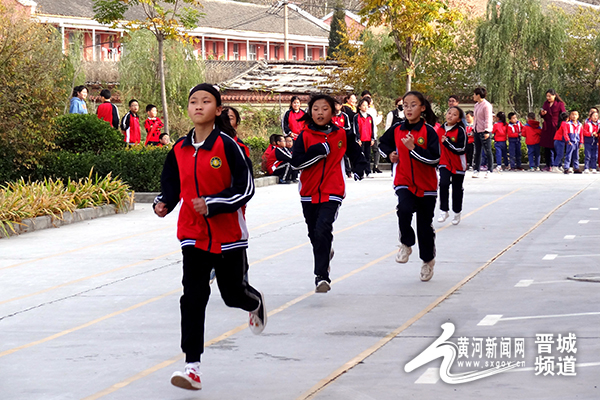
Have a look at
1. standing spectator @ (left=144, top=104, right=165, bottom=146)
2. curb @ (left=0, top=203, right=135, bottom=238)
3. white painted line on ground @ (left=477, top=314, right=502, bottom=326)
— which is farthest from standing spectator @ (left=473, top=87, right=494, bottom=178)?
white painted line on ground @ (left=477, top=314, right=502, bottom=326)

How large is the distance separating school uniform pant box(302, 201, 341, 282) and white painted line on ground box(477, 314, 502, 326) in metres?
1.60

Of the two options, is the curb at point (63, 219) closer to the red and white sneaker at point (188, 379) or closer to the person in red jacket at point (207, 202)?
the person in red jacket at point (207, 202)

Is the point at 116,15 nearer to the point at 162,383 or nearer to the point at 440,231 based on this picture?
the point at 440,231

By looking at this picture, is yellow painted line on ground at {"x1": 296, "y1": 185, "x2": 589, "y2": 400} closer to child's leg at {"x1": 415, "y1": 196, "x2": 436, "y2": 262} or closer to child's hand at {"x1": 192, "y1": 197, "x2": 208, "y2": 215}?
child's leg at {"x1": 415, "y1": 196, "x2": 436, "y2": 262}

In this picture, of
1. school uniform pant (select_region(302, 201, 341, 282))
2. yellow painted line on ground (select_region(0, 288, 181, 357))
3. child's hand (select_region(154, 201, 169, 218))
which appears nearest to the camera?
child's hand (select_region(154, 201, 169, 218))

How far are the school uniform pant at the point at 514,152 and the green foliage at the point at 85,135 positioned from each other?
12.9m

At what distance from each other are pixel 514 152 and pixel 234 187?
22687 mm

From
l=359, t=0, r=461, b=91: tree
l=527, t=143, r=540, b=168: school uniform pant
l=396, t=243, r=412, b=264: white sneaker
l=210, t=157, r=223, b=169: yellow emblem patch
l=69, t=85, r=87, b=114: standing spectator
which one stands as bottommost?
l=527, t=143, r=540, b=168: school uniform pant

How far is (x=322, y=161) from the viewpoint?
8305 mm

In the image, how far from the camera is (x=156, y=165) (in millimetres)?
17453

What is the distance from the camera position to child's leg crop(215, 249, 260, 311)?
5.56 m

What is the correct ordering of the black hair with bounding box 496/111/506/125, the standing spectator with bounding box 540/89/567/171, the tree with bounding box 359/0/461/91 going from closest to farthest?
1. the standing spectator with bounding box 540/89/567/171
2. the black hair with bounding box 496/111/506/125
3. the tree with bounding box 359/0/461/91

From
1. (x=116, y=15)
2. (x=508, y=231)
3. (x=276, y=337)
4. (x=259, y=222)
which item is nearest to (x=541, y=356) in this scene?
(x=276, y=337)

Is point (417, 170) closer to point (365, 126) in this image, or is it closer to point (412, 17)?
point (365, 126)
